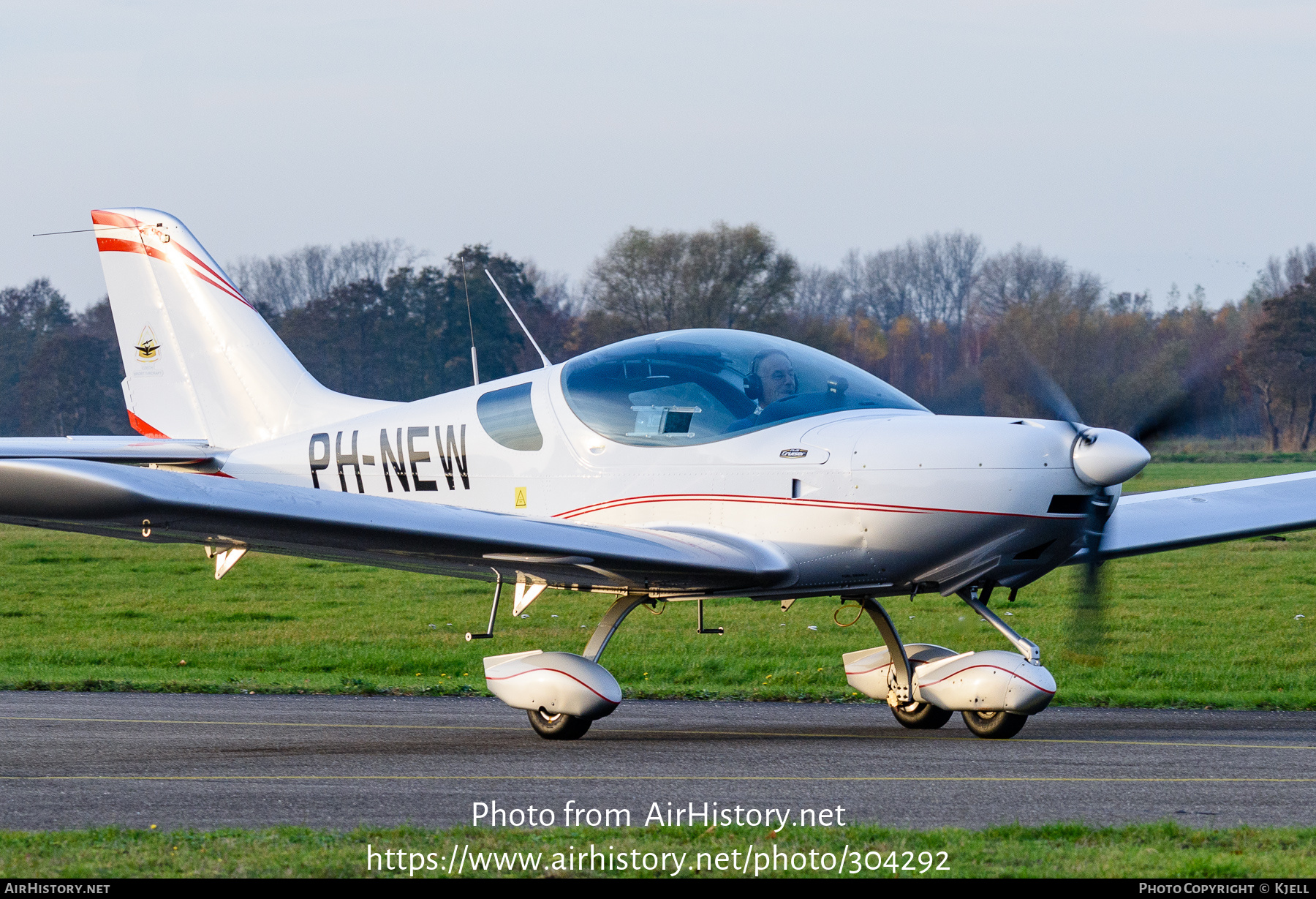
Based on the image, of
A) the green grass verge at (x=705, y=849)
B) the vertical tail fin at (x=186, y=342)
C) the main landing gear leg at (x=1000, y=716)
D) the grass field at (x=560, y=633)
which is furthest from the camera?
the grass field at (x=560, y=633)

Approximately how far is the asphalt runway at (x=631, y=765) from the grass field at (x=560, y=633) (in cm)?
128

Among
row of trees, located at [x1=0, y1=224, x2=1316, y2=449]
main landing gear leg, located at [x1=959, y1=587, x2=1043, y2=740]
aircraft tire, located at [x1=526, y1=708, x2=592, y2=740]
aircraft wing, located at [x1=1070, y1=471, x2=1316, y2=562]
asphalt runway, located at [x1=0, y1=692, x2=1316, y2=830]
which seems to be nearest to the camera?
asphalt runway, located at [x1=0, y1=692, x2=1316, y2=830]

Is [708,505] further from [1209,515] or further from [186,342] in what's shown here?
[186,342]

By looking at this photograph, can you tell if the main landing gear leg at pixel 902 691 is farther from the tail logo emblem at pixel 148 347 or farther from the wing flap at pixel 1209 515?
the tail logo emblem at pixel 148 347

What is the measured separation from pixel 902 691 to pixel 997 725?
0.88 metres

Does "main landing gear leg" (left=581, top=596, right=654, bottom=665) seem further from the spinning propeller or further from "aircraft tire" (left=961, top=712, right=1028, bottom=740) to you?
the spinning propeller

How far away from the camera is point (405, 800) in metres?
6.96

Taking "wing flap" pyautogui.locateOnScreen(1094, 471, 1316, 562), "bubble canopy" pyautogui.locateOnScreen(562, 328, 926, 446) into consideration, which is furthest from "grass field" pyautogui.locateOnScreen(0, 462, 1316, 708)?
"bubble canopy" pyautogui.locateOnScreen(562, 328, 926, 446)

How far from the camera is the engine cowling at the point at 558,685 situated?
914 centimetres

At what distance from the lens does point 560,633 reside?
57.0 ft

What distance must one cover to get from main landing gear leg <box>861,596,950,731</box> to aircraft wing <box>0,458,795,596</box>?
107cm

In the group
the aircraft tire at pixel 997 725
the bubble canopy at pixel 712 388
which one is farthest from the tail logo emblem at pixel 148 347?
the aircraft tire at pixel 997 725


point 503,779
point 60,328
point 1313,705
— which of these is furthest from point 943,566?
point 60,328

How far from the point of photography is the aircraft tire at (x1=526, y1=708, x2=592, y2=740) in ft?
31.0
